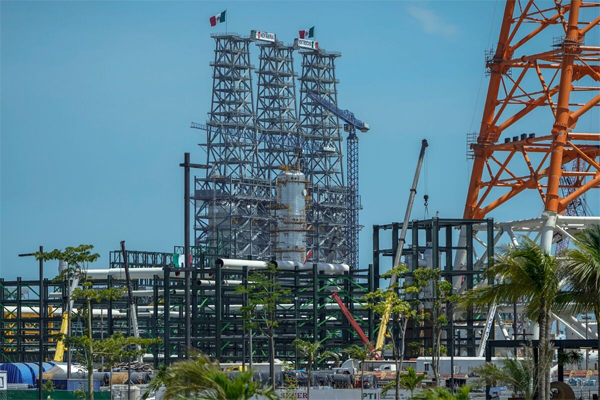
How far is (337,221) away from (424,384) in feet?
395

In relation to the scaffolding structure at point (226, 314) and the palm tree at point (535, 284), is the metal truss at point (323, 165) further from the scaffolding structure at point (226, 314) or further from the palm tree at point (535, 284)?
the palm tree at point (535, 284)

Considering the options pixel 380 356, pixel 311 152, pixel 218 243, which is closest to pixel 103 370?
pixel 380 356

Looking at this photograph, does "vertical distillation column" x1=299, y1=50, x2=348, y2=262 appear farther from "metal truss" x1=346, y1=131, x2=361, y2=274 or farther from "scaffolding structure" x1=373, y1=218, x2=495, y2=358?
"scaffolding structure" x1=373, y1=218, x2=495, y2=358

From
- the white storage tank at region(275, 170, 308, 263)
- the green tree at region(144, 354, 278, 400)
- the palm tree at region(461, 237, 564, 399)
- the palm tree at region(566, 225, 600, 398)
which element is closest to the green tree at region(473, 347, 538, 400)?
the palm tree at region(461, 237, 564, 399)

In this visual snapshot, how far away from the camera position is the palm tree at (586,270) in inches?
1400

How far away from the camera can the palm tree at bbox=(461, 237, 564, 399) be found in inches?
1388

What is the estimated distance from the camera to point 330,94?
193250 mm

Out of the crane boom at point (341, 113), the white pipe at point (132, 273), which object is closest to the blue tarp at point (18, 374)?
the white pipe at point (132, 273)

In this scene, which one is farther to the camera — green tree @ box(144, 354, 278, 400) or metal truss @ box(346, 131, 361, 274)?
metal truss @ box(346, 131, 361, 274)

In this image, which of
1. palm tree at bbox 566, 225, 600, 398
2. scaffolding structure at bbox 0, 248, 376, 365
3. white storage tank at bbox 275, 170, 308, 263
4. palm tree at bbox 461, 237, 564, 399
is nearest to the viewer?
palm tree at bbox 461, 237, 564, 399

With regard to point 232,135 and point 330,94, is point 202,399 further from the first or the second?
point 330,94

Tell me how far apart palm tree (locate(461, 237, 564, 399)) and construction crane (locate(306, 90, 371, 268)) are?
153353 millimetres

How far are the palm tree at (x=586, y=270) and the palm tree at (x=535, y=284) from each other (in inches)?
19.2

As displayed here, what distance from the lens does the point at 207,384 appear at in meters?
30.1
